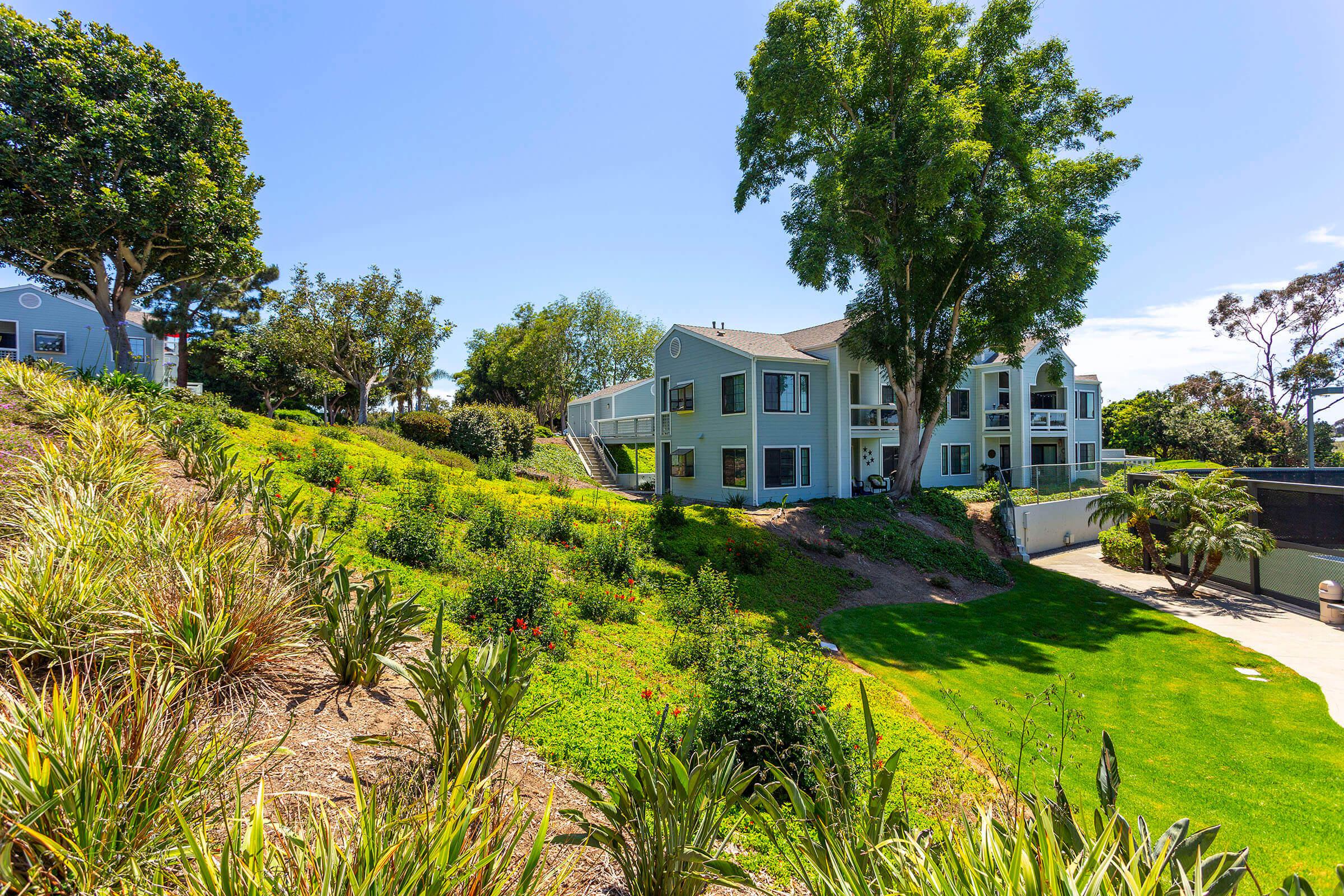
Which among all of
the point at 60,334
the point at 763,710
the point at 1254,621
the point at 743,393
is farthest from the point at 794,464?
the point at 60,334

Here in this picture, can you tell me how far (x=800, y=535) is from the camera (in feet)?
54.5

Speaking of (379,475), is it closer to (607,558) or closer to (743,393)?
(607,558)

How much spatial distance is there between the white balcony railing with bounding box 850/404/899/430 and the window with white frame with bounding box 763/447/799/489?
415 centimetres

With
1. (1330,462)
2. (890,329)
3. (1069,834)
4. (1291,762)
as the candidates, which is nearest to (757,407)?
(890,329)

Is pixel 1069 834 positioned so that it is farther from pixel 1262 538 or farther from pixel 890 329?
pixel 890 329

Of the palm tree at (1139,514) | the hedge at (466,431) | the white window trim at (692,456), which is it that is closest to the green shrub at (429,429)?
the hedge at (466,431)

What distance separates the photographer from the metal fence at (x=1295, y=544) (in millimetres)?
13570

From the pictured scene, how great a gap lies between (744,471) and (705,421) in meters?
3.27

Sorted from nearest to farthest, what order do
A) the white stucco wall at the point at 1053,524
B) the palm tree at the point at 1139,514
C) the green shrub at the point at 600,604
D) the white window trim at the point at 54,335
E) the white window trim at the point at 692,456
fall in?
the green shrub at the point at 600,604
the palm tree at the point at 1139,514
the white stucco wall at the point at 1053,524
the white window trim at the point at 692,456
the white window trim at the point at 54,335

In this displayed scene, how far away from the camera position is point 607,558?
33.1ft

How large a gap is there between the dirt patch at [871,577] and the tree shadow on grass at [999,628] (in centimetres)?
44

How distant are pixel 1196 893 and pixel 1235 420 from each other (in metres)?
52.3

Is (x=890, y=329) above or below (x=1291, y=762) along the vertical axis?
above

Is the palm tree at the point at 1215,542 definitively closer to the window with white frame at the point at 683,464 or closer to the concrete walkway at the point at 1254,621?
the concrete walkway at the point at 1254,621
